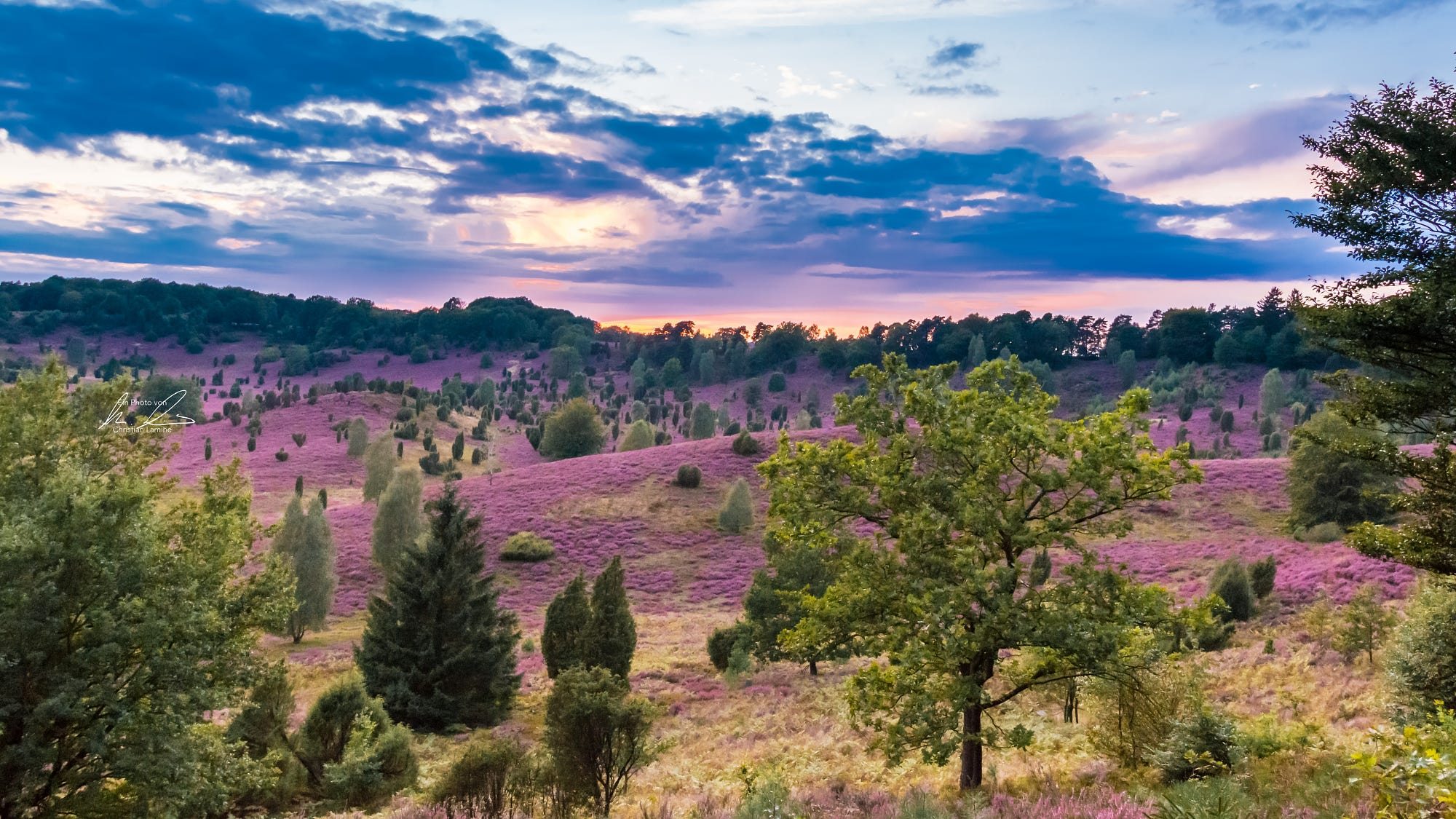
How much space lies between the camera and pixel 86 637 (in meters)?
10.5

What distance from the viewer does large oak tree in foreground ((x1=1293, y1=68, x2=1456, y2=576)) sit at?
1370 cm

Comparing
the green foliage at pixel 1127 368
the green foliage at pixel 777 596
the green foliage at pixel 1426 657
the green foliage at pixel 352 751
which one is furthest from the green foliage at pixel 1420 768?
the green foliage at pixel 1127 368

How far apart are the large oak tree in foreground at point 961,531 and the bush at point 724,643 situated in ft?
62.9

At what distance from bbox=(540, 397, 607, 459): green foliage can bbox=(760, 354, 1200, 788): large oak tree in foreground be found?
75.8 metres

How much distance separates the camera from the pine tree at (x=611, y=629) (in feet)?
95.1

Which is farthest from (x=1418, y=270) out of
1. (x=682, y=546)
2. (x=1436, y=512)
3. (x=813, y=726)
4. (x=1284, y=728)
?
(x=682, y=546)

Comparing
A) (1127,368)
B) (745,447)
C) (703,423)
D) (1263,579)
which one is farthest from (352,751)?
(1127,368)

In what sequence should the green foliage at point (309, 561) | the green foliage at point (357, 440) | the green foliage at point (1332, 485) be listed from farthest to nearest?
the green foliage at point (357, 440) < the green foliage at point (1332, 485) < the green foliage at point (309, 561)

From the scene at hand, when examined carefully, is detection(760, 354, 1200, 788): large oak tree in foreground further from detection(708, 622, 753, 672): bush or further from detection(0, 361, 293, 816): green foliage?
detection(708, 622, 753, 672): bush

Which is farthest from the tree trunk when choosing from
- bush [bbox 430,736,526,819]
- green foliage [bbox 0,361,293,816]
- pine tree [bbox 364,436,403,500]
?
pine tree [bbox 364,436,403,500]

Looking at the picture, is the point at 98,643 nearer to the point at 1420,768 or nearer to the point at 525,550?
the point at 1420,768

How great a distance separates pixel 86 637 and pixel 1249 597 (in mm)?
37323

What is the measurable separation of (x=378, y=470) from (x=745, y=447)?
97.8ft

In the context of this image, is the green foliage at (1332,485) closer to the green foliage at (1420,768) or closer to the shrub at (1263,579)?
the shrub at (1263,579)
